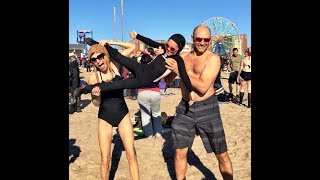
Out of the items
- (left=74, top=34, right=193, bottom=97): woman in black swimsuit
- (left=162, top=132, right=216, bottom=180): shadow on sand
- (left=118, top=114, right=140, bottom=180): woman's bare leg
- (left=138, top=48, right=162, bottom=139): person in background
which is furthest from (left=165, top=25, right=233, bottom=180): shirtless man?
(left=138, top=48, right=162, bottom=139): person in background

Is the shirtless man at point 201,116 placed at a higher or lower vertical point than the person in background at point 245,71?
lower

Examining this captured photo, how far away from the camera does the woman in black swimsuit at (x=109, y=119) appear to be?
3.59 metres

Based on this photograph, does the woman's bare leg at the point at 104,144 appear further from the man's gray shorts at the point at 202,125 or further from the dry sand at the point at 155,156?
the dry sand at the point at 155,156

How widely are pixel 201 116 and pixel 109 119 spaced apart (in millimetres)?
1171

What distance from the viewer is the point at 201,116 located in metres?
3.58

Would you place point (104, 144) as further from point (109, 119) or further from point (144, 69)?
point (144, 69)

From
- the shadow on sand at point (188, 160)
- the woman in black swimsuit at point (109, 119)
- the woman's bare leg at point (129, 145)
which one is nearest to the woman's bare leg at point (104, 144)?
the woman in black swimsuit at point (109, 119)

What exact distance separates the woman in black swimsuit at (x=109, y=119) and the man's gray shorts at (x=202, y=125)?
1.96 ft

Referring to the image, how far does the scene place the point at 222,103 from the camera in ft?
36.9

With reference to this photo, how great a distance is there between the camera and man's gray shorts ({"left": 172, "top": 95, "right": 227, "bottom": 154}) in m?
3.54
